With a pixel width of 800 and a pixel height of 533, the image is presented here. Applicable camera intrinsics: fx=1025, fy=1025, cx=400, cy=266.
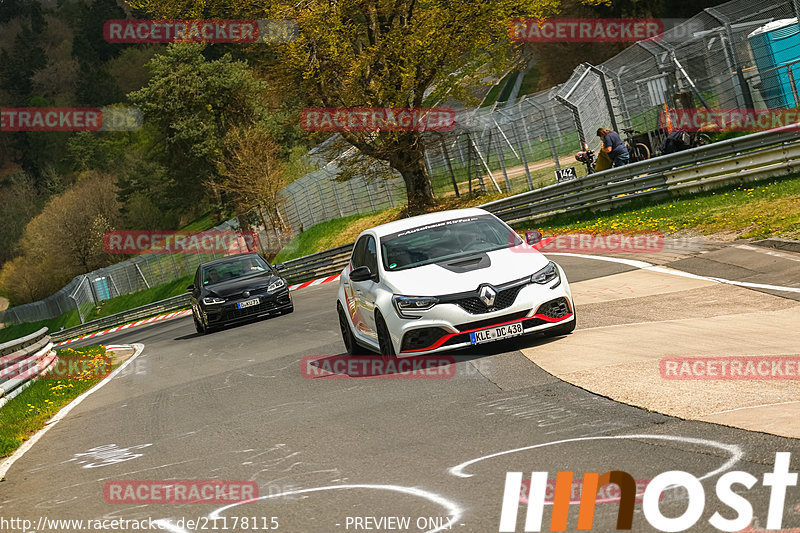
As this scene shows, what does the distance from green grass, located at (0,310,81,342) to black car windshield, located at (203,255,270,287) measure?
5351cm

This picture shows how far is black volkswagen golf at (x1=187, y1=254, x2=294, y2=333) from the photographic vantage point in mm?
20875

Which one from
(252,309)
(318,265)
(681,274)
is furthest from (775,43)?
(318,265)

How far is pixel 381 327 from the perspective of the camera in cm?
1048

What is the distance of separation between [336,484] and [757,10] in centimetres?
2289

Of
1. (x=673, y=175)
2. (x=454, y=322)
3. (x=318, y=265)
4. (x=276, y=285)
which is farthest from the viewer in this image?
(x=318, y=265)

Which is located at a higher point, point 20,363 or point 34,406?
point 20,363

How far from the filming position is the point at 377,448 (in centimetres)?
713

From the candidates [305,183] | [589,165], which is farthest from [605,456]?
[305,183]

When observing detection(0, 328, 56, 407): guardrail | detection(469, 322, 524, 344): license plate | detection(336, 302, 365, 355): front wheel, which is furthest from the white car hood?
detection(0, 328, 56, 407): guardrail

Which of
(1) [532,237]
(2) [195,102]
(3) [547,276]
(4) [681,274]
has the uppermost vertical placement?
(2) [195,102]

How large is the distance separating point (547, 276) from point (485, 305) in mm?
804

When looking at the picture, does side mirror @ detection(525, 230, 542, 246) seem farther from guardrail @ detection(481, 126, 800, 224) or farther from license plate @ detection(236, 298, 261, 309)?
license plate @ detection(236, 298, 261, 309)

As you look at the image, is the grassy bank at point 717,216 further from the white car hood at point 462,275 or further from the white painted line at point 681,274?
the white car hood at point 462,275

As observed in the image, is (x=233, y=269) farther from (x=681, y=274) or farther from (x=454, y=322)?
(x=454, y=322)
